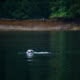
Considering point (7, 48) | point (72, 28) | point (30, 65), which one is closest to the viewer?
point (30, 65)

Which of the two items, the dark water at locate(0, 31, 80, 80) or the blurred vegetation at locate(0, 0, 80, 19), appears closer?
the dark water at locate(0, 31, 80, 80)

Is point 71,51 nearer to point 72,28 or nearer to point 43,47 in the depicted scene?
point 43,47

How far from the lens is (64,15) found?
70250mm

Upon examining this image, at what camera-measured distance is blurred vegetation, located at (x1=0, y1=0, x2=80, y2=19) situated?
70750mm

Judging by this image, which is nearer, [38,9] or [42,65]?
[42,65]

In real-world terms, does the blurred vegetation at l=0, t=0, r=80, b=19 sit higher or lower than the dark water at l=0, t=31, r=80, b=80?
higher

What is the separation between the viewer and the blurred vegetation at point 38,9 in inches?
2785

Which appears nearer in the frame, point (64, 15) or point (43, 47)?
point (43, 47)

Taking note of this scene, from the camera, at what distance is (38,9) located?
7138 centimetres

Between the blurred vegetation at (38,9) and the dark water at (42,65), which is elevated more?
the blurred vegetation at (38,9)

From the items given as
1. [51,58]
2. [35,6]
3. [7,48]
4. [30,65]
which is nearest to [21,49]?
[7,48]

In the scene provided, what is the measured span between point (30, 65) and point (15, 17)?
150 feet

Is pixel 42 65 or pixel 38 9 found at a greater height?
pixel 38 9

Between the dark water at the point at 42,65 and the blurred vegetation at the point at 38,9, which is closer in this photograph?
the dark water at the point at 42,65
